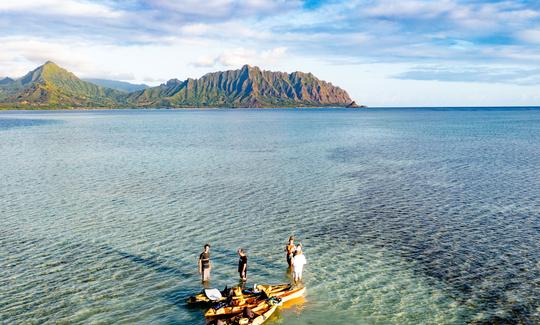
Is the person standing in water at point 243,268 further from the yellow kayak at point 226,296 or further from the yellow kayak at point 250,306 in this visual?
the yellow kayak at point 250,306

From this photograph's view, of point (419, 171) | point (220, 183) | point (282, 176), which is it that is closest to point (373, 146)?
point (419, 171)

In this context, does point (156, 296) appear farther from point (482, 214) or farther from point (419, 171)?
point (419, 171)

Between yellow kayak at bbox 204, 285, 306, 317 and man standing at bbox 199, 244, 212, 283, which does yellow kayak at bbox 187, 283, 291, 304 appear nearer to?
yellow kayak at bbox 204, 285, 306, 317

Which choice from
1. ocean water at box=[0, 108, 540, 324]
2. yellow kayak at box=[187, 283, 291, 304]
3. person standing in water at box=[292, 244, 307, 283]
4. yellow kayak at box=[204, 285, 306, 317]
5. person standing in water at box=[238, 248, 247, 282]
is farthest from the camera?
person standing in water at box=[238, 248, 247, 282]

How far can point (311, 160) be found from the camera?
254 feet

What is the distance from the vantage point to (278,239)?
3447 centimetres

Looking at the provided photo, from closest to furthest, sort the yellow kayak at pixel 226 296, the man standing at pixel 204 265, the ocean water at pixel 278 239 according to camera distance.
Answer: the yellow kayak at pixel 226 296 → the ocean water at pixel 278 239 → the man standing at pixel 204 265

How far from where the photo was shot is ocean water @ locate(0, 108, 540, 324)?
23516 millimetres

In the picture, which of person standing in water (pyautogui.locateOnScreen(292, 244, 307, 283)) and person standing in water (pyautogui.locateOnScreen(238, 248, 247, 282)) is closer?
person standing in water (pyautogui.locateOnScreen(292, 244, 307, 283))

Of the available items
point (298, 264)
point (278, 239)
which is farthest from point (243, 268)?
point (278, 239)

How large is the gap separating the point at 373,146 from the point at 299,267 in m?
82.2

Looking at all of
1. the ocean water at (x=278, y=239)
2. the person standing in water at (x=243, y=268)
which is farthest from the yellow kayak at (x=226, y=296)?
the person standing in water at (x=243, y=268)

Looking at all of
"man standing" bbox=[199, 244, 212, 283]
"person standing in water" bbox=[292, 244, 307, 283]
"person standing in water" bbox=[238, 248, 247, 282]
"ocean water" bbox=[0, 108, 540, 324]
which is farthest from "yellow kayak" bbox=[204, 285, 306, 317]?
"man standing" bbox=[199, 244, 212, 283]

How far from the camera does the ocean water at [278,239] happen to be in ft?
77.2
